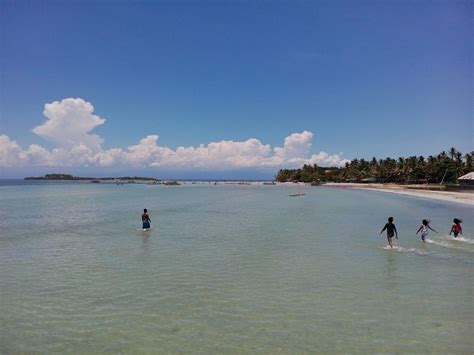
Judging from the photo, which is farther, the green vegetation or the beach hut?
the green vegetation

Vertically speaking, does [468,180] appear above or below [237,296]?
above

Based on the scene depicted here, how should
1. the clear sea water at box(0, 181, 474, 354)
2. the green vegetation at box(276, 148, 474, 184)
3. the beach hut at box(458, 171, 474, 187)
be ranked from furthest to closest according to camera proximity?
the green vegetation at box(276, 148, 474, 184)
the beach hut at box(458, 171, 474, 187)
the clear sea water at box(0, 181, 474, 354)

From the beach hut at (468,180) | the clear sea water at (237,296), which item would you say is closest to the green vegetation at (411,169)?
the beach hut at (468,180)

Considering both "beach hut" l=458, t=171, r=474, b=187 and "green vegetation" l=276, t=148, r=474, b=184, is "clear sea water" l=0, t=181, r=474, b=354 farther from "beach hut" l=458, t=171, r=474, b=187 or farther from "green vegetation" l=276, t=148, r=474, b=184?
"green vegetation" l=276, t=148, r=474, b=184

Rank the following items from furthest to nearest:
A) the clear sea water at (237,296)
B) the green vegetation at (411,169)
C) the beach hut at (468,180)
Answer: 1. the green vegetation at (411,169)
2. the beach hut at (468,180)
3. the clear sea water at (237,296)

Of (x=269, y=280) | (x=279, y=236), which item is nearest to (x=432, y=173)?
(x=279, y=236)

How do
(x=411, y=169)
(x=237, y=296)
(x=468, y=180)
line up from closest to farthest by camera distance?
(x=237, y=296) → (x=468, y=180) → (x=411, y=169)

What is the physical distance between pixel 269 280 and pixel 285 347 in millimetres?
5240

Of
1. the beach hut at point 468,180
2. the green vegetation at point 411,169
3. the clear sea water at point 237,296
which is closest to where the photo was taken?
the clear sea water at point 237,296

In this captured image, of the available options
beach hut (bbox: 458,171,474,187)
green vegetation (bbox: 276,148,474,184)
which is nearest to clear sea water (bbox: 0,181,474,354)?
beach hut (bbox: 458,171,474,187)

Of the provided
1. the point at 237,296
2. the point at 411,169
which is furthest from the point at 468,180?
the point at 237,296

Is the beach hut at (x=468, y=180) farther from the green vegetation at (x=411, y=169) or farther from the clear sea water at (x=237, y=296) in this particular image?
the clear sea water at (x=237, y=296)

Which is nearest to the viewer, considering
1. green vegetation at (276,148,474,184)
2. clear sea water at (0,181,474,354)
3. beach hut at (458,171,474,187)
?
clear sea water at (0,181,474,354)

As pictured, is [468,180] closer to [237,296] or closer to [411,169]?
[411,169]
